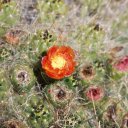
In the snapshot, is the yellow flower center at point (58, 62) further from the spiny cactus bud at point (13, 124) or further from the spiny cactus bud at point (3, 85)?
the spiny cactus bud at point (13, 124)

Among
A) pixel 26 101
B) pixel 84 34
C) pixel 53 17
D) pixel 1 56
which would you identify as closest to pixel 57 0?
pixel 53 17

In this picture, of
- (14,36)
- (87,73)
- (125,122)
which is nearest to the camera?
(125,122)

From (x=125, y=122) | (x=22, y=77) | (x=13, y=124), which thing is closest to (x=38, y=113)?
(x=13, y=124)

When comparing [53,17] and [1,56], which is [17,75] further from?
[53,17]

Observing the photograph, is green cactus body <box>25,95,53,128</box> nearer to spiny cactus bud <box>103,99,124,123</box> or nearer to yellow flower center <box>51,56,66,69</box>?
yellow flower center <box>51,56,66,69</box>

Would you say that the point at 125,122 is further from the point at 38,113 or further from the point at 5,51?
the point at 5,51

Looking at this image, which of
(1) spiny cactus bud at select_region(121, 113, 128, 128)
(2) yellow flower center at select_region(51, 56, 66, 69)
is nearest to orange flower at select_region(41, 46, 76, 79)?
(2) yellow flower center at select_region(51, 56, 66, 69)
